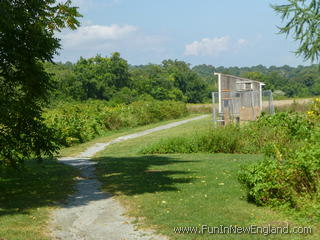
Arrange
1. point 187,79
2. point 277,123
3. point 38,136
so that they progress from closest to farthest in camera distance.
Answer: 1. point 38,136
2. point 277,123
3. point 187,79

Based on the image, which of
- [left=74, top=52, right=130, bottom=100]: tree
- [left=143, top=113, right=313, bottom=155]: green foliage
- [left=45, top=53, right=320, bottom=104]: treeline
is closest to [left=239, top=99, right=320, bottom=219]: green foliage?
[left=143, top=113, right=313, bottom=155]: green foliage

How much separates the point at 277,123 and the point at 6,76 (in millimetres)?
11771

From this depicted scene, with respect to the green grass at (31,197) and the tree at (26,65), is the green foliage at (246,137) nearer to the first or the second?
the green grass at (31,197)

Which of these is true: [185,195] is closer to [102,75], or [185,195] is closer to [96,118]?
[96,118]

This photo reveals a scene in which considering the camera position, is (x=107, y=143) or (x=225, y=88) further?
(x=225, y=88)

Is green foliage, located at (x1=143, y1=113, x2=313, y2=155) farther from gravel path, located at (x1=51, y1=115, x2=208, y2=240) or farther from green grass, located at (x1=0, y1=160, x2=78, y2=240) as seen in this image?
gravel path, located at (x1=51, y1=115, x2=208, y2=240)

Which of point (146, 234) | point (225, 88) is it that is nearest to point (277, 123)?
point (225, 88)

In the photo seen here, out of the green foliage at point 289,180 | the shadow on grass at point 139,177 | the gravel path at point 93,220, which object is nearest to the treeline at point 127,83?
the shadow on grass at point 139,177

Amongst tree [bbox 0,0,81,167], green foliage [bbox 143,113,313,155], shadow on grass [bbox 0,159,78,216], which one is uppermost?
tree [bbox 0,0,81,167]

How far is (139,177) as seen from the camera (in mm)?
12398

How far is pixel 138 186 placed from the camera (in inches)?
430

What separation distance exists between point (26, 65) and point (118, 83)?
230 ft

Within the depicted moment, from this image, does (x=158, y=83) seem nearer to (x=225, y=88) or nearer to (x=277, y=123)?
(x=225, y=88)

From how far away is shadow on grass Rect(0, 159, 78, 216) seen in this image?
9.15 metres
